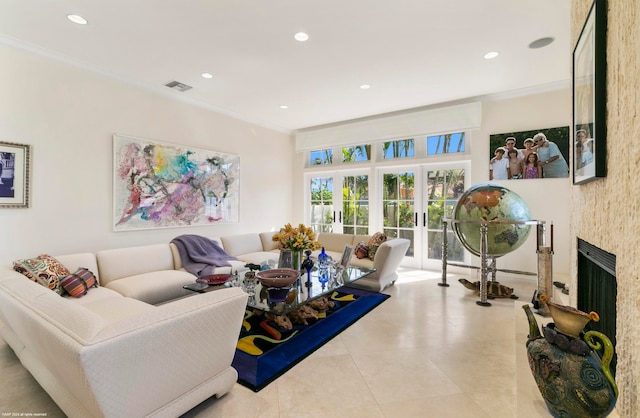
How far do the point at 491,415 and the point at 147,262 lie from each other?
369cm

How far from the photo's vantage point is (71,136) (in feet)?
11.2

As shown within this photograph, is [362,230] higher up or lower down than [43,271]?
higher up

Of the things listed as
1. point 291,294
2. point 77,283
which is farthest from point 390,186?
point 77,283

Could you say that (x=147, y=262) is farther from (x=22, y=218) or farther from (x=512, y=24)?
(x=512, y=24)

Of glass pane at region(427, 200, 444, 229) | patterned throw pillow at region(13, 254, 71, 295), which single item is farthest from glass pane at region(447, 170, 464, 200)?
patterned throw pillow at region(13, 254, 71, 295)

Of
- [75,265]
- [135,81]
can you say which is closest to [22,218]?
[75,265]

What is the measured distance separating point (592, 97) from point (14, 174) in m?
4.79

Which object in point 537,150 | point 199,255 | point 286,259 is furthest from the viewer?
point 537,150

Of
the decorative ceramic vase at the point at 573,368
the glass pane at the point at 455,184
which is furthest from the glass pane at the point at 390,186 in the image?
the decorative ceramic vase at the point at 573,368

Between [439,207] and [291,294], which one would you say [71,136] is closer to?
[291,294]

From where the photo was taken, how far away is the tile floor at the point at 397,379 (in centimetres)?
169

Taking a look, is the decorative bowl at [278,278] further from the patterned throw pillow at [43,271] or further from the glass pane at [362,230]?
the glass pane at [362,230]

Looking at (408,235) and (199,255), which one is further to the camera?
(408,235)

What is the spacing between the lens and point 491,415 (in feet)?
5.47
